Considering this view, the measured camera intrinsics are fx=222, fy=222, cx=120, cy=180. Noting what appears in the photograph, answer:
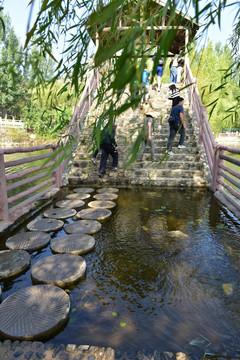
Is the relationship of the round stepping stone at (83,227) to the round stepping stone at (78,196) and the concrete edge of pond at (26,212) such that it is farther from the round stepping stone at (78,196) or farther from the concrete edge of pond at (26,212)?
the round stepping stone at (78,196)

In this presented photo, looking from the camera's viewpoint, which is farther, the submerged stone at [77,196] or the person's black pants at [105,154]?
the person's black pants at [105,154]

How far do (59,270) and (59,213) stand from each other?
73.4 inches

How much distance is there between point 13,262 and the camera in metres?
2.57

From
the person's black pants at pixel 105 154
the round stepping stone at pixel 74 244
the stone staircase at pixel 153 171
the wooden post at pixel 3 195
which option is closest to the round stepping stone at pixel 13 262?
the round stepping stone at pixel 74 244

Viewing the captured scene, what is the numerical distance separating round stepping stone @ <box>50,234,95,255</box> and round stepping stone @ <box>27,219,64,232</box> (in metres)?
0.45

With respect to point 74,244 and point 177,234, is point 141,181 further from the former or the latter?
point 74,244

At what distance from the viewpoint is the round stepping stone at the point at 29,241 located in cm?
297

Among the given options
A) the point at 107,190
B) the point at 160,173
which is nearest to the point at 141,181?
the point at 160,173

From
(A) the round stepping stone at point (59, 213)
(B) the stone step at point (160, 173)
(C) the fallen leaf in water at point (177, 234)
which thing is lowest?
(C) the fallen leaf in water at point (177, 234)

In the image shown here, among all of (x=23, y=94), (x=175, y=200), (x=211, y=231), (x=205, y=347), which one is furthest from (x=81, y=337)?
(x=23, y=94)

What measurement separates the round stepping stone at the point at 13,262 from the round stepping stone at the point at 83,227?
82cm

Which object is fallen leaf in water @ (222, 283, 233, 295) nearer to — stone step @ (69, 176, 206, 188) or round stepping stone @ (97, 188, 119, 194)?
round stepping stone @ (97, 188, 119, 194)

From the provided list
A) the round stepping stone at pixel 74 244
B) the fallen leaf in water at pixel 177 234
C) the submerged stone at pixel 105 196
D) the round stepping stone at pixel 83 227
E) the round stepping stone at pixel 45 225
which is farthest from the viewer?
the submerged stone at pixel 105 196

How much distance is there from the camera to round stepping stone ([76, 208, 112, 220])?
3969mm
